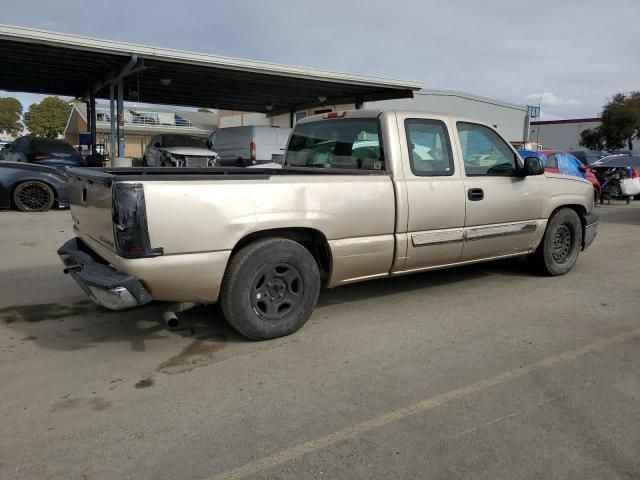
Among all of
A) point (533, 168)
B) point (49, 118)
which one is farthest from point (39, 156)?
point (49, 118)

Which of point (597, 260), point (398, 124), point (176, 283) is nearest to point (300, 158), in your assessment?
point (398, 124)

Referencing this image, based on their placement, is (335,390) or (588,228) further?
(588,228)

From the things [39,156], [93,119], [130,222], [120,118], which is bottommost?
[130,222]

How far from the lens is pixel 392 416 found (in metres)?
3.04

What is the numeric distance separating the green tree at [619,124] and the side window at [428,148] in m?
44.7

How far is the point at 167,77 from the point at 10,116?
91317mm

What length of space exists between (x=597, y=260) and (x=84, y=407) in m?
6.89

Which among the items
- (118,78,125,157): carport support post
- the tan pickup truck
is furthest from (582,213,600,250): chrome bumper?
(118,78,125,157): carport support post

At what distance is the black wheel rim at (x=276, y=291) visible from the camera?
397cm

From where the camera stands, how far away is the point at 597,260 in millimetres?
7418

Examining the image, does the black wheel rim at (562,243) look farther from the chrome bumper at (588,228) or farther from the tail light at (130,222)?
the tail light at (130,222)

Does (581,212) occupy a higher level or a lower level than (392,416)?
higher

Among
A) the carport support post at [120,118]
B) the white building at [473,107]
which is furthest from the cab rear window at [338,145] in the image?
the white building at [473,107]

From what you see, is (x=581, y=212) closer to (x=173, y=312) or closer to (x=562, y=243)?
(x=562, y=243)
